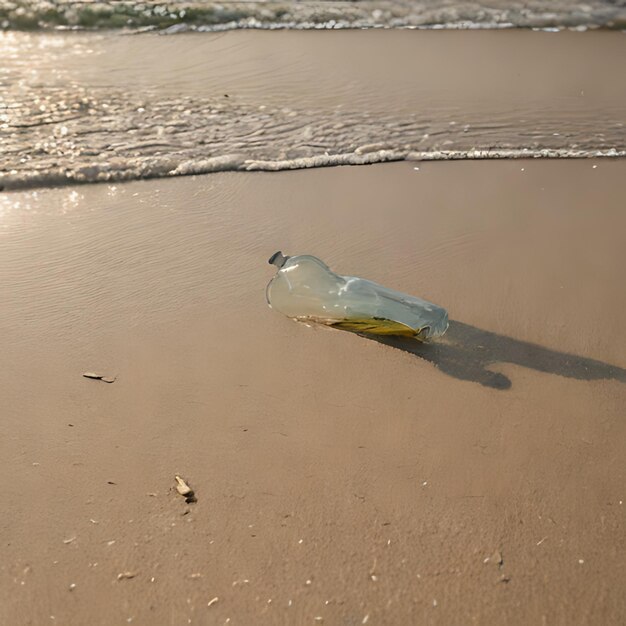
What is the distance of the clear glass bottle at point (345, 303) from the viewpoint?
9.19 feet

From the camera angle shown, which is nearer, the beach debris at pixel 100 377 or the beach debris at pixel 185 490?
the beach debris at pixel 185 490

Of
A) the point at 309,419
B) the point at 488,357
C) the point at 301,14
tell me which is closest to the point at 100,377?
the point at 309,419

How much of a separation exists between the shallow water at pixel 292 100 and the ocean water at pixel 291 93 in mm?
13

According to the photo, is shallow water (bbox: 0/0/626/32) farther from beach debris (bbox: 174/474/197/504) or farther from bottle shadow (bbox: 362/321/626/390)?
beach debris (bbox: 174/474/197/504)

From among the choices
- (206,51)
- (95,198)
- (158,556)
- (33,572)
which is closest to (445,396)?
(158,556)

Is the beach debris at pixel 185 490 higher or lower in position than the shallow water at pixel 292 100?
lower

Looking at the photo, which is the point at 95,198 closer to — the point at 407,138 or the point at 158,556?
the point at 407,138

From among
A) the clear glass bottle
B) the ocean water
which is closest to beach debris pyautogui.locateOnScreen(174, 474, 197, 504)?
the clear glass bottle

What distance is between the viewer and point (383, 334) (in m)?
2.83

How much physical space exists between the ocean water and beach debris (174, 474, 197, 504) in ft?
6.97

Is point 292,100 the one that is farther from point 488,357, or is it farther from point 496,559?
point 496,559

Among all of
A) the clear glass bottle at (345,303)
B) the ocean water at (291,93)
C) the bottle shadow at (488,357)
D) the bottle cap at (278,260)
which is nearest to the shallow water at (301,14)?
the ocean water at (291,93)

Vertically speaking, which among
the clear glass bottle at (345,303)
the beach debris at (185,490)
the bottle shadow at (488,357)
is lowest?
the beach debris at (185,490)

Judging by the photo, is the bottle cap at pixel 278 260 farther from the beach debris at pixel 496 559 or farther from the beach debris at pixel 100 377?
the beach debris at pixel 496 559
